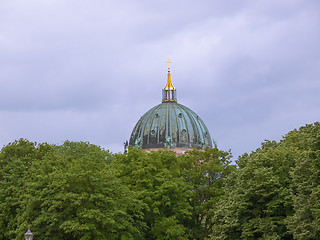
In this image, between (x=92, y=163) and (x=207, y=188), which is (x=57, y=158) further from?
(x=207, y=188)

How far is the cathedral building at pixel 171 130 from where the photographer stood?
5640 inches

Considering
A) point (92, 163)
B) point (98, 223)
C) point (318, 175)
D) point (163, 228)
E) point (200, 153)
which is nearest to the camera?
point (318, 175)

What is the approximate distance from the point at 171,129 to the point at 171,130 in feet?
0.81

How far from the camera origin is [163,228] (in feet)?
204

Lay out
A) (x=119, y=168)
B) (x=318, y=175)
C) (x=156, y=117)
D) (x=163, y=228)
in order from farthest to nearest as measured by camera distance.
→ (x=156, y=117) < (x=119, y=168) < (x=163, y=228) < (x=318, y=175)

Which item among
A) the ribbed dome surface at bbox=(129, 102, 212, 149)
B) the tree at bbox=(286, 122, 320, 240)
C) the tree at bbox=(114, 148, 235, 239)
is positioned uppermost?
the ribbed dome surface at bbox=(129, 102, 212, 149)

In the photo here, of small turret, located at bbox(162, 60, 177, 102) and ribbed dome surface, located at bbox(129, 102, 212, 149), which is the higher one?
small turret, located at bbox(162, 60, 177, 102)

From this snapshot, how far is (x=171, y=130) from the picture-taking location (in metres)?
144

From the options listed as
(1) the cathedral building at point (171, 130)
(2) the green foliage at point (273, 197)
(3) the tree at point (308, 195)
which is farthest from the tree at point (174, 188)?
(1) the cathedral building at point (171, 130)

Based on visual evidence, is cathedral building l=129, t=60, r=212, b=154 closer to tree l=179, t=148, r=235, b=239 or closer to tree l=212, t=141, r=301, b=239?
tree l=179, t=148, r=235, b=239

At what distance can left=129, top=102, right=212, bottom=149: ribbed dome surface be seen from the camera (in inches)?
5650

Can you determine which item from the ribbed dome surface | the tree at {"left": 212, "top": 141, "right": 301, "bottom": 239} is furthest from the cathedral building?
the tree at {"left": 212, "top": 141, "right": 301, "bottom": 239}

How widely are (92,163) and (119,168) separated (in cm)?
1024

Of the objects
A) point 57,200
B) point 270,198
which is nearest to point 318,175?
point 270,198
